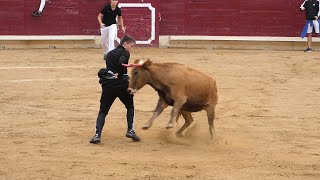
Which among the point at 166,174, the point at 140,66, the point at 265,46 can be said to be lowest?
the point at 265,46

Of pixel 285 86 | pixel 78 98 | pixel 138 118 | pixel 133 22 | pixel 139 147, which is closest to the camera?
pixel 139 147

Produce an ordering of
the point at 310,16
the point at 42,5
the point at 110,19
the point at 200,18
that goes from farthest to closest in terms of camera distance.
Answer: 1. the point at 200,18
2. the point at 42,5
3. the point at 310,16
4. the point at 110,19

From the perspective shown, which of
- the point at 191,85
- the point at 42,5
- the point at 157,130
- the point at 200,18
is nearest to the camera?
the point at 191,85

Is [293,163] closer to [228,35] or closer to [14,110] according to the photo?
[14,110]

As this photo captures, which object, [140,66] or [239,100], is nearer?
[140,66]

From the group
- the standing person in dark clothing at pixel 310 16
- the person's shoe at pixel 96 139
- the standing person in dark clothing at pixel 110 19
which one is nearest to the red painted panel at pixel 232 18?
the standing person in dark clothing at pixel 310 16

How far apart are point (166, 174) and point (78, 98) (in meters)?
4.30

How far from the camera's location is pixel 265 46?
16.7m

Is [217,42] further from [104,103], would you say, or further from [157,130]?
[104,103]

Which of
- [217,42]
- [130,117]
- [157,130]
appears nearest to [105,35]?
[217,42]

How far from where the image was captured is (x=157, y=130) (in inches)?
296

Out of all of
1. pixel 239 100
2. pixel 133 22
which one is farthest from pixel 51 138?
pixel 133 22

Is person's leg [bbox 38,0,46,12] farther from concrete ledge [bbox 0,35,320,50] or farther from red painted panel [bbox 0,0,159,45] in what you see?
concrete ledge [bbox 0,35,320,50]

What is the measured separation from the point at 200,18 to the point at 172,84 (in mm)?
10357
